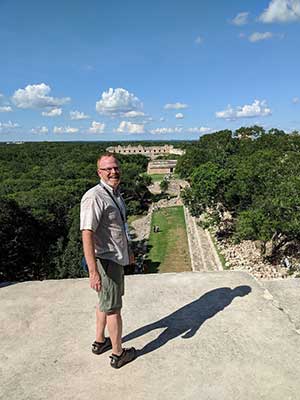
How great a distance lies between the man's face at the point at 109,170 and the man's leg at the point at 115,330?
0.94 metres

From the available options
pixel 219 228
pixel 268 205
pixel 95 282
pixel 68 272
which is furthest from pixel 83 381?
pixel 219 228

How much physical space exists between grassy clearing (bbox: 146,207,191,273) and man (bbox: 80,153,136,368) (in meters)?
15.6

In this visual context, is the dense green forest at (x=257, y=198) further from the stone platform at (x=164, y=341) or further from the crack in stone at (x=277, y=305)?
the stone platform at (x=164, y=341)

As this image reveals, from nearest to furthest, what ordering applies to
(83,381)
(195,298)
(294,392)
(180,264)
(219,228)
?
(294,392)
(83,381)
(195,298)
(180,264)
(219,228)

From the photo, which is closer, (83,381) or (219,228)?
(83,381)

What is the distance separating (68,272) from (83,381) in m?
11.9

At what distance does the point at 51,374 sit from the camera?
7.74 feet

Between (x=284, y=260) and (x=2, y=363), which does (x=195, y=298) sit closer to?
(x=2, y=363)

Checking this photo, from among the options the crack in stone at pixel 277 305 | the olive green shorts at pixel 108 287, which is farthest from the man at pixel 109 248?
the crack in stone at pixel 277 305

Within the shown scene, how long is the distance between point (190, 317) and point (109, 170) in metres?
1.53

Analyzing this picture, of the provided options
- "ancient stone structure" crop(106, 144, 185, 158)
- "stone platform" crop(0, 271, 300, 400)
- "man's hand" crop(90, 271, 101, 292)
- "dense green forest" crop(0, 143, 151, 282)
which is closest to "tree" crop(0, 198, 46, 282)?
"dense green forest" crop(0, 143, 151, 282)

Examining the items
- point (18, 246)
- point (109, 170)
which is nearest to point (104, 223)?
point (109, 170)

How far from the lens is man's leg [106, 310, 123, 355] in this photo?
243 cm

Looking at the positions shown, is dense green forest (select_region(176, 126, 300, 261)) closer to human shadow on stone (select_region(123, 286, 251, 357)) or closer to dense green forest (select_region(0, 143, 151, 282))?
dense green forest (select_region(0, 143, 151, 282))
